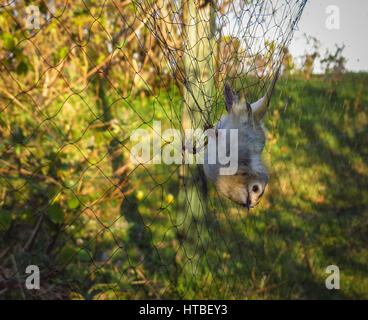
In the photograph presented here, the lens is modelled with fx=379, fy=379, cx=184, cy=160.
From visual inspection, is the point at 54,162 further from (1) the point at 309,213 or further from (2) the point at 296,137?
(2) the point at 296,137

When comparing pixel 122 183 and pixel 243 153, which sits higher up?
pixel 122 183

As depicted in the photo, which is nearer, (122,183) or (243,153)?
(243,153)

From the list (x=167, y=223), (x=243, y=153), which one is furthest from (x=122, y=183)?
(x=243, y=153)

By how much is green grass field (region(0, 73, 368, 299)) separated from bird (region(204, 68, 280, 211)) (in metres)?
0.35

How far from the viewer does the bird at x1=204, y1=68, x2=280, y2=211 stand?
4.05ft

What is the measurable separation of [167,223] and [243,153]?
1.32m

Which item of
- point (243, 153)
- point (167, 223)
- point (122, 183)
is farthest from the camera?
point (167, 223)

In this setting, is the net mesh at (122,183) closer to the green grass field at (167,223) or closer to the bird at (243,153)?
the green grass field at (167,223)

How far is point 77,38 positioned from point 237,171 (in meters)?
1.75

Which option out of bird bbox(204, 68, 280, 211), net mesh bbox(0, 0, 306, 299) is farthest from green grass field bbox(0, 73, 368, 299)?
bird bbox(204, 68, 280, 211)

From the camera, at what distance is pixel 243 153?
1.26 meters

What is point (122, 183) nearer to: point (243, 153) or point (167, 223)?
point (167, 223)

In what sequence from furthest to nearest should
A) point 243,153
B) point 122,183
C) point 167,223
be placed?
point 167,223, point 122,183, point 243,153

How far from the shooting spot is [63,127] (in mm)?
2404
